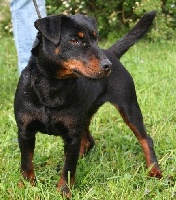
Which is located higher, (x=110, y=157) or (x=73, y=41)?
(x=73, y=41)

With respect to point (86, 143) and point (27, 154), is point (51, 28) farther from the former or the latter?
point (86, 143)

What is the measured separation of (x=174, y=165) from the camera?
3594 mm

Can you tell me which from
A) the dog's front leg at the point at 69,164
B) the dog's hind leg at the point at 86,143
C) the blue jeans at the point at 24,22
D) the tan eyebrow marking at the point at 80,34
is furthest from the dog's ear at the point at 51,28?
the blue jeans at the point at 24,22

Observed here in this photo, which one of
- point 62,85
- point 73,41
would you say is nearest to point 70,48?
point 73,41

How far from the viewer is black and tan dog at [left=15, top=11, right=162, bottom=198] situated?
9.18 feet

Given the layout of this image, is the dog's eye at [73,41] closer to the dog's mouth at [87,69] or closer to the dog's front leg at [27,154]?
the dog's mouth at [87,69]

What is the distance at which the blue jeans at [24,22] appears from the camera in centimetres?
475

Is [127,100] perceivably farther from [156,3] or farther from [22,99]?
[156,3]

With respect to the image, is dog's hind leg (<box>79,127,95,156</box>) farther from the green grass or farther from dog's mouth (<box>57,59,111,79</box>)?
dog's mouth (<box>57,59,111,79</box>)

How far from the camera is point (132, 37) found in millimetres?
3781

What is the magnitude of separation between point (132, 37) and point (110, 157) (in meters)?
0.96

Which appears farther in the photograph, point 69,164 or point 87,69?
point 69,164

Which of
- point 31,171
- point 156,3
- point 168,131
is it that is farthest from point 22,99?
point 156,3

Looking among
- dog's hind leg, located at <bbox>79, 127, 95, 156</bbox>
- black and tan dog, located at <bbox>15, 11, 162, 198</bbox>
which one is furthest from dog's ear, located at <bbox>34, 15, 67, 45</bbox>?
dog's hind leg, located at <bbox>79, 127, 95, 156</bbox>
